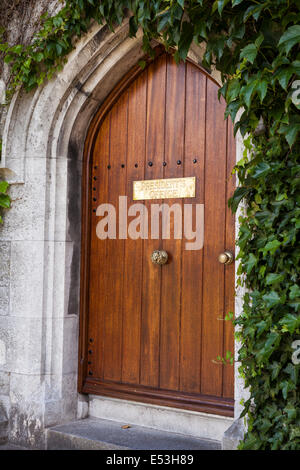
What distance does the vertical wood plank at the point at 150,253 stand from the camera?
3307 millimetres

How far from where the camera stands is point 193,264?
3182 mm

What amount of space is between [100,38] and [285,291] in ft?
6.19

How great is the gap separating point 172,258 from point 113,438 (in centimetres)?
109

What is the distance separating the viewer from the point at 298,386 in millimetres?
2436

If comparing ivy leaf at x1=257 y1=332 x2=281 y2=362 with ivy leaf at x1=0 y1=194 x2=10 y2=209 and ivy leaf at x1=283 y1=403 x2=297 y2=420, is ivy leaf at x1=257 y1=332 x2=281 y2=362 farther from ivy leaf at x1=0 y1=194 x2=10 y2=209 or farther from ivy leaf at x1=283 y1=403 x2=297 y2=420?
ivy leaf at x1=0 y1=194 x2=10 y2=209

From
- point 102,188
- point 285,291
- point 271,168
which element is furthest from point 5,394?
point 271,168

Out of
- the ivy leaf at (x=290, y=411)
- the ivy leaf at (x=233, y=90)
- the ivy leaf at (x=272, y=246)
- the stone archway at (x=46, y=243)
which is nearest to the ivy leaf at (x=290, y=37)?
the ivy leaf at (x=233, y=90)

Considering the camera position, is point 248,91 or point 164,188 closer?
point 248,91

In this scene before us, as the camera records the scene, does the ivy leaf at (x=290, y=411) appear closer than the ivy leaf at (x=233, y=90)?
Yes

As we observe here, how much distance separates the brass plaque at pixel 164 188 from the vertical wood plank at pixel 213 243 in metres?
0.11

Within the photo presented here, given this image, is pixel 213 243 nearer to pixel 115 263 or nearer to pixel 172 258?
pixel 172 258

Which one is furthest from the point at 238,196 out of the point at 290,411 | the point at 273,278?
the point at 290,411

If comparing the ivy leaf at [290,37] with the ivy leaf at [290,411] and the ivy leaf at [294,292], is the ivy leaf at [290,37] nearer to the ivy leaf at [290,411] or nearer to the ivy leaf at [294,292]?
the ivy leaf at [294,292]
